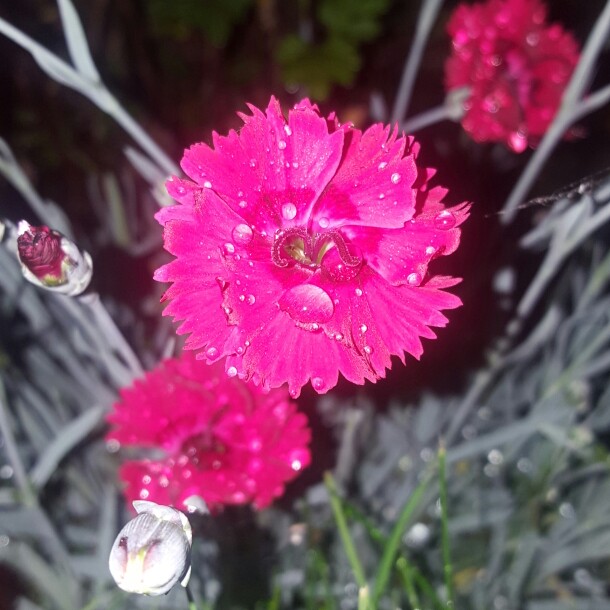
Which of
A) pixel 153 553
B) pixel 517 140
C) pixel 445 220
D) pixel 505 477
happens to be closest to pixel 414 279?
pixel 445 220

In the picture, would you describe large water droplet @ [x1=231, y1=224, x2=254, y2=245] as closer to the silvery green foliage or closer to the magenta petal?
the magenta petal

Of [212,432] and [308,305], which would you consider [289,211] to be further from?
[212,432]

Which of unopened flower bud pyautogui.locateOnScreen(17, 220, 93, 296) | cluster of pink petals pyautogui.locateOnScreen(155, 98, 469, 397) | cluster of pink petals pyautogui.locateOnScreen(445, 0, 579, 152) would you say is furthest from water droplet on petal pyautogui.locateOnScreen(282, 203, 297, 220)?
cluster of pink petals pyautogui.locateOnScreen(445, 0, 579, 152)

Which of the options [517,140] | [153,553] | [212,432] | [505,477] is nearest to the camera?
[153,553]

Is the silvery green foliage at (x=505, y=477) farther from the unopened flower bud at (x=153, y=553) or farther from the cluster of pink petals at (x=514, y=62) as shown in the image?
the unopened flower bud at (x=153, y=553)

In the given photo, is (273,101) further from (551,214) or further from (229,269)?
(551,214)

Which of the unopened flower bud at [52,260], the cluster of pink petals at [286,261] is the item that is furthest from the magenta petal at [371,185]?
the unopened flower bud at [52,260]

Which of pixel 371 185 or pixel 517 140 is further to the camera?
pixel 517 140
